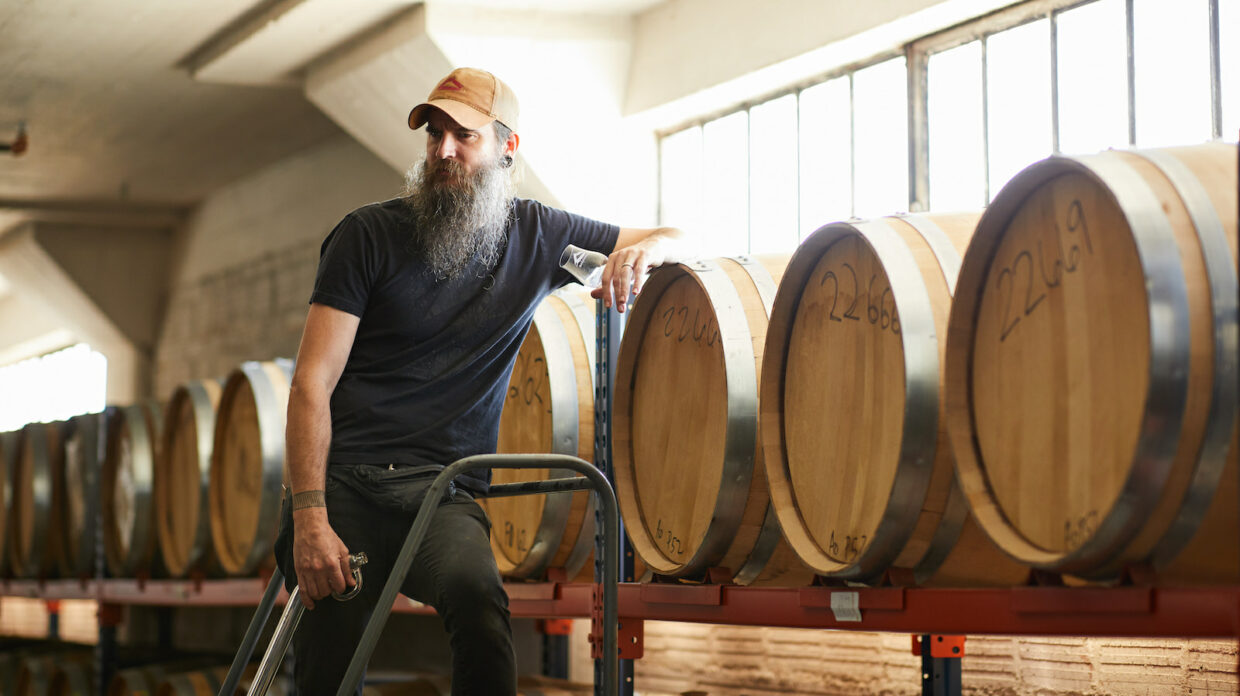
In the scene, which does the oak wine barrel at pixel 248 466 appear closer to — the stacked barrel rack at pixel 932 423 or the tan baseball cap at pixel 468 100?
the stacked barrel rack at pixel 932 423

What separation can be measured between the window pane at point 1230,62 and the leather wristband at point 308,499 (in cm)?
291

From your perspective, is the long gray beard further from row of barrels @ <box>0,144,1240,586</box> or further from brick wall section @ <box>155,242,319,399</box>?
brick wall section @ <box>155,242,319,399</box>

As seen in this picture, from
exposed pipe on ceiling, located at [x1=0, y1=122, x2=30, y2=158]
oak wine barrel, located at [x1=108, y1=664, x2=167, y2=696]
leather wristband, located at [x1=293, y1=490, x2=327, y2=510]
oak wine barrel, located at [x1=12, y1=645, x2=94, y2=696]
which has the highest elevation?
exposed pipe on ceiling, located at [x1=0, y1=122, x2=30, y2=158]

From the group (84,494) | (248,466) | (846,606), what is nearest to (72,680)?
(84,494)

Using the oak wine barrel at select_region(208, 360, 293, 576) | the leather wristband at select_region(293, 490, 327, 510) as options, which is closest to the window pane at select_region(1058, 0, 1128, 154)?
the leather wristband at select_region(293, 490, 327, 510)

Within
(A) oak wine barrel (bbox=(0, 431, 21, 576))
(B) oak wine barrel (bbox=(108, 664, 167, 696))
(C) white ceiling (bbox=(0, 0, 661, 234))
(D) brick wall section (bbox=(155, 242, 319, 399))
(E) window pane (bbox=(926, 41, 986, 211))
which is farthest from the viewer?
(D) brick wall section (bbox=(155, 242, 319, 399))

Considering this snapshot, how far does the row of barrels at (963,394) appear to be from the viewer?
178 cm

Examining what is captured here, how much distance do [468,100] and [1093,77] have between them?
249cm

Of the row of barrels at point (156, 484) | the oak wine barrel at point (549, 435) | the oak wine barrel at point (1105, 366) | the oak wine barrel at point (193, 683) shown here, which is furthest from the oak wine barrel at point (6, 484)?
the oak wine barrel at point (1105, 366)

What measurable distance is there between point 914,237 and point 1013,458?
0.57 m

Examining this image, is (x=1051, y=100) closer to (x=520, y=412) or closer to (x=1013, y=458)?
(x=520, y=412)

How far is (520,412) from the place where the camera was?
12.5ft

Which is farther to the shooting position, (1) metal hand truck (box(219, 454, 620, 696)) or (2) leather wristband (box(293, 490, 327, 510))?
(2) leather wristband (box(293, 490, 327, 510))

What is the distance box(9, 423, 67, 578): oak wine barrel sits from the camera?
23.5 ft
